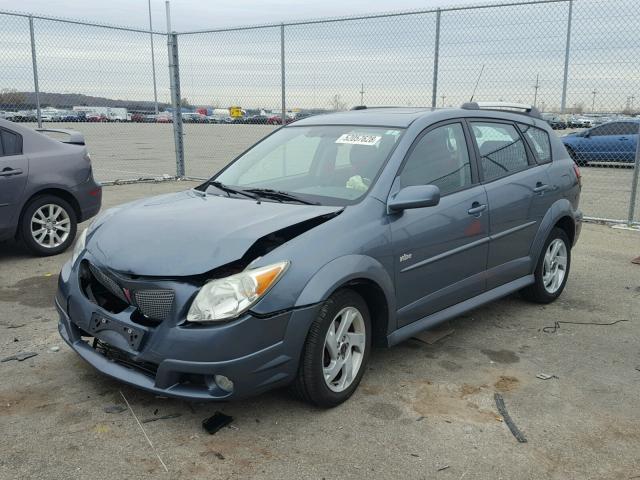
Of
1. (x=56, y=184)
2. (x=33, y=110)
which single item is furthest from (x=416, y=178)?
Result: (x=33, y=110)

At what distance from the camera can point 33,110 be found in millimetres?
10797

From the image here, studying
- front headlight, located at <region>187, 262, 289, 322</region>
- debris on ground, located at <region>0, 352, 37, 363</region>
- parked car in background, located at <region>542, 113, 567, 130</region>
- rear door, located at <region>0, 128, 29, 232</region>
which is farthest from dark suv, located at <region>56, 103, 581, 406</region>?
parked car in background, located at <region>542, 113, 567, 130</region>

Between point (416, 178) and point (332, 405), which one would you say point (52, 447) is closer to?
point (332, 405)

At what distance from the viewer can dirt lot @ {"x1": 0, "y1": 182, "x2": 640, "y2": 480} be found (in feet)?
9.34

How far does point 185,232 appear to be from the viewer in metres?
3.32

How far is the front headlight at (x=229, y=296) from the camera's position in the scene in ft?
9.61

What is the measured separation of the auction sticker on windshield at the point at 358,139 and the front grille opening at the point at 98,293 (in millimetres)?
1865

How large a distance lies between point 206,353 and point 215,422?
0.48m

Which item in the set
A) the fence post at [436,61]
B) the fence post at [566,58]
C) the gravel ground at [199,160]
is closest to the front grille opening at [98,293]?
the fence post at [436,61]

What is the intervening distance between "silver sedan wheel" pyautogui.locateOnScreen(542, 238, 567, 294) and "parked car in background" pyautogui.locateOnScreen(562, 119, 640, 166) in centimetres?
1000

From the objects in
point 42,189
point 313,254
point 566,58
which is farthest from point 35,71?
point 313,254

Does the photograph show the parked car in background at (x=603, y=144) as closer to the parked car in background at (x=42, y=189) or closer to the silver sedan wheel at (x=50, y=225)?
the parked car in background at (x=42, y=189)

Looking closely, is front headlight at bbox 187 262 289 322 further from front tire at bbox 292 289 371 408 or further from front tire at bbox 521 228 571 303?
front tire at bbox 521 228 571 303

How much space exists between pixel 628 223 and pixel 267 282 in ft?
23.7
